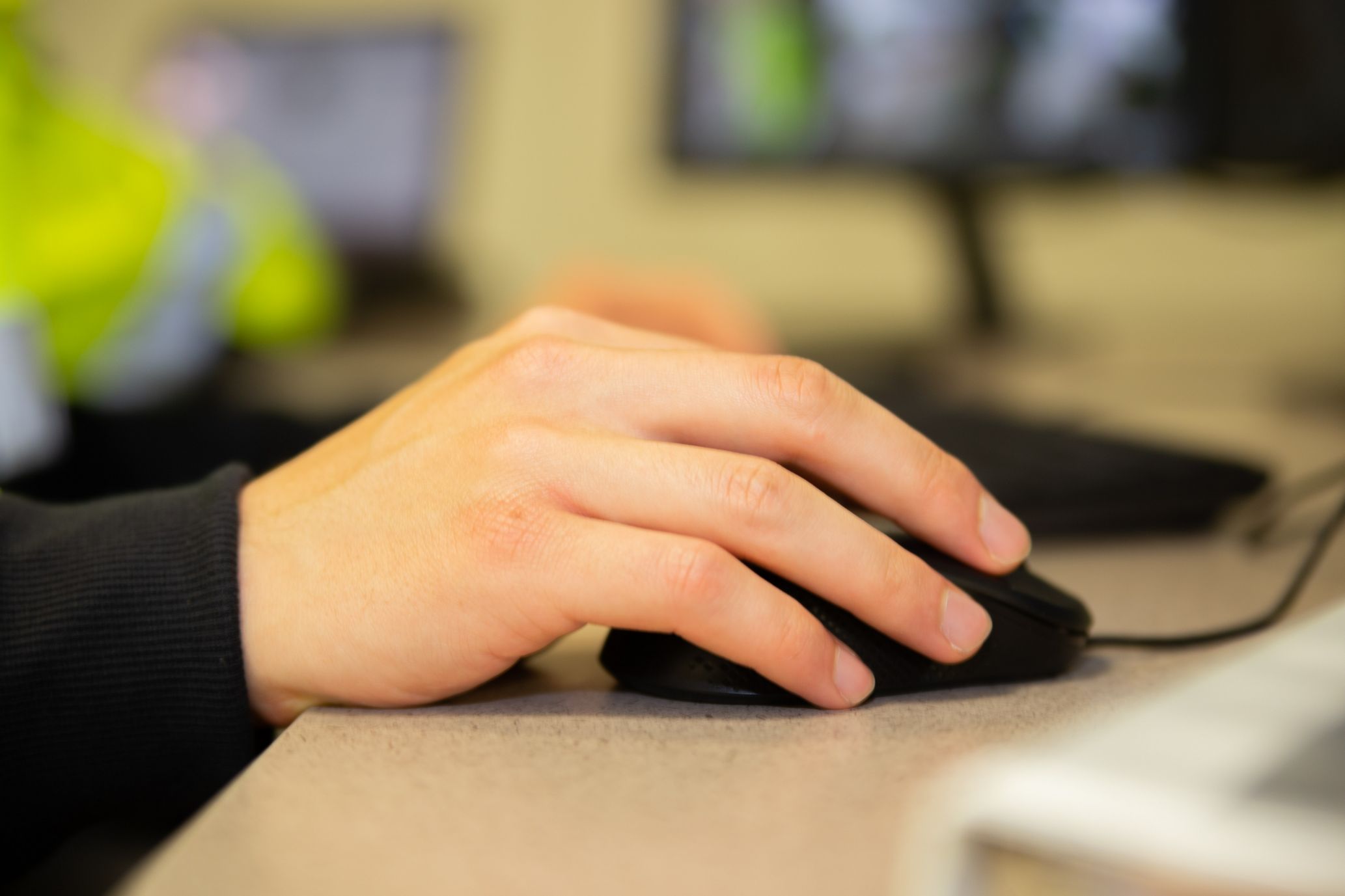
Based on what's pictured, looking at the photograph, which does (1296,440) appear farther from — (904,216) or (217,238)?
(217,238)

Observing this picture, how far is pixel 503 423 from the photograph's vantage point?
1.28 feet

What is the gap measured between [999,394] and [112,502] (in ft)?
2.76

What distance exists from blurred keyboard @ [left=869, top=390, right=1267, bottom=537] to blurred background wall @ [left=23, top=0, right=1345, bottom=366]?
70 cm

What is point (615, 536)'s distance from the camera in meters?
0.36

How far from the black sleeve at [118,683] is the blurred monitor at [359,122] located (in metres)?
1.35

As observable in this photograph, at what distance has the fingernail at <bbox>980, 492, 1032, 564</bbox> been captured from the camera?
0.40 meters

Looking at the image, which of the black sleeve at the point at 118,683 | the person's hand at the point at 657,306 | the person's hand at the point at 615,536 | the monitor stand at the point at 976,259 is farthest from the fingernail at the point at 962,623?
the monitor stand at the point at 976,259

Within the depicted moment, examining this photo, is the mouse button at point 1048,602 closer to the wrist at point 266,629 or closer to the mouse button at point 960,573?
the mouse button at point 960,573

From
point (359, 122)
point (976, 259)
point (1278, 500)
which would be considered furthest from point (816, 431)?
point (359, 122)

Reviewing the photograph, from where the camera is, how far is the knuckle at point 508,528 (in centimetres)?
36

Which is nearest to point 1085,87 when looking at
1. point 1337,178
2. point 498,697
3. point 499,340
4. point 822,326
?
point 1337,178

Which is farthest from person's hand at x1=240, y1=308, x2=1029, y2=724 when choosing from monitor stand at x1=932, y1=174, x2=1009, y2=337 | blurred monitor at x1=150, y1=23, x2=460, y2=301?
blurred monitor at x1=150, y1=23, x2=460, y2=301

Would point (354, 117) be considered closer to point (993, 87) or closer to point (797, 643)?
point (993, 87)

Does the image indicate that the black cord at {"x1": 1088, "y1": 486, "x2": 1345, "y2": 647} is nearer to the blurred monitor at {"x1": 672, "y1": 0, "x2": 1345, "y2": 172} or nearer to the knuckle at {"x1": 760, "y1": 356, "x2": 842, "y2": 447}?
the knuckle at {"x1": 760, "y1": 356, "x2": 842, "y2": 447}
